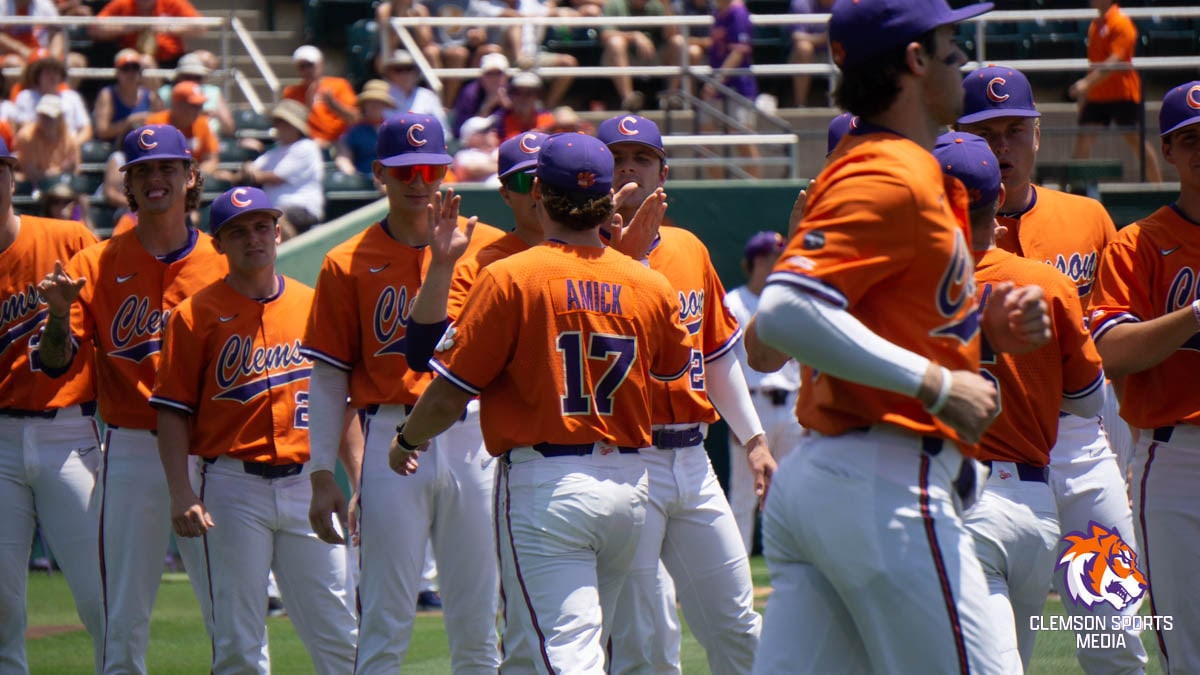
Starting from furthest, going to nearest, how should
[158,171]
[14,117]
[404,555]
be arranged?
[14,117] < [158,171] < [404,555]

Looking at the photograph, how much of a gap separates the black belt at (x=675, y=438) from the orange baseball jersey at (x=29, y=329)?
8.88ft

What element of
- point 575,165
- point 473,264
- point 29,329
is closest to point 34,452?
point 29,329

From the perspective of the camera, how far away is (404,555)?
18.9ft

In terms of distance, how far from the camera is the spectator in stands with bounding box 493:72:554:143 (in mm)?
13102

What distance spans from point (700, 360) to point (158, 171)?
8.34ft

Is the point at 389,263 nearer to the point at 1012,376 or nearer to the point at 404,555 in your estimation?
the point at 404,555

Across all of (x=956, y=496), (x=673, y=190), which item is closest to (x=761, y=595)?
(x=673, y=190)

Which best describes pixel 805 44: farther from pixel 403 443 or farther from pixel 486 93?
pixel 403 443

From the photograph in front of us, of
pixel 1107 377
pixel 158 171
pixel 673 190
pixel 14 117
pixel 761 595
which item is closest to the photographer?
pixel 1107 377

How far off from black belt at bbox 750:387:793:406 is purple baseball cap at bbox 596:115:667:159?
5.76 m

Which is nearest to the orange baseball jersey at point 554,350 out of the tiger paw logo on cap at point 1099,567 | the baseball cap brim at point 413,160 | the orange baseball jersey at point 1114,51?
the baseball cap brim at point 413,160

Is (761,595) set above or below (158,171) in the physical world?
below

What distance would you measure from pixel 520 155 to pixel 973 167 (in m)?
1.83

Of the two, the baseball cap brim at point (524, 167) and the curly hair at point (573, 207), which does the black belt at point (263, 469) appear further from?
the curly hair at point (573, 207)
